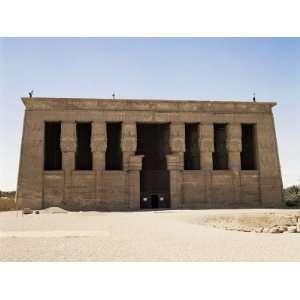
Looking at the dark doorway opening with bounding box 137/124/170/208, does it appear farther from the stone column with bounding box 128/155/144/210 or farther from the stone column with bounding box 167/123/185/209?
the stone column with bounding box 128/155/144/210

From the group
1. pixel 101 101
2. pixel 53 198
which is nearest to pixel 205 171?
pixel 101 101

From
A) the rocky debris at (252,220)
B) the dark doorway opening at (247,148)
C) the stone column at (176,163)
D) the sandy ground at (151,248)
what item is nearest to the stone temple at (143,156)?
the stone column at (176,163)

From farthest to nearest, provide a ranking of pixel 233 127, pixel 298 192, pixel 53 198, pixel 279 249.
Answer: pixel 298 192 < pixel 233 127 < pixel 53 198 < pixel 279 249

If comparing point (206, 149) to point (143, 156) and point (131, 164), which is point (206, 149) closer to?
point (143, 156)

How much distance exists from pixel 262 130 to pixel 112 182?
43.0ft

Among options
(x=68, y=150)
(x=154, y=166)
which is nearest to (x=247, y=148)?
(x=154, y=166)

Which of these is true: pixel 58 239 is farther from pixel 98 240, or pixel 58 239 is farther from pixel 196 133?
pixel 196 133

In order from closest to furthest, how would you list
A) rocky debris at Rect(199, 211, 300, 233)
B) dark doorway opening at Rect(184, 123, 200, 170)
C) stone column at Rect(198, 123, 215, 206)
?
rocky debris at Rect(199, 211, 300, 233)
stone column at Rect(198, 123, 215, 206)
dark doorway opening at Rect(184, 123, 200, 170)

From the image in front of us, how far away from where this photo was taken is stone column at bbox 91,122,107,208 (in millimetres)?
30609

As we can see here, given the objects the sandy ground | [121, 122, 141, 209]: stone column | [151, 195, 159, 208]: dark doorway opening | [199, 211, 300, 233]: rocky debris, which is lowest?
the sandy ground

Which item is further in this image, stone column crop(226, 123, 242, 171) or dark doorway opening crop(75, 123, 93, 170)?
dark doorway opening crop(75, 123, 93, 170)

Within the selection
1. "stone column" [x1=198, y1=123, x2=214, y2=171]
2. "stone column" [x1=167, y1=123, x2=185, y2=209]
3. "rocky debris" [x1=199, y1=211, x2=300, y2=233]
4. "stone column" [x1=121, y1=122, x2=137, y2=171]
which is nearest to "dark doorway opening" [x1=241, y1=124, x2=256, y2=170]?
"stone column" [x1=198, y1=123, x2=214, y2=171]

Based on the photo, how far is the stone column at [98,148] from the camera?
1205 inches

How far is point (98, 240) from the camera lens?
11383mm
